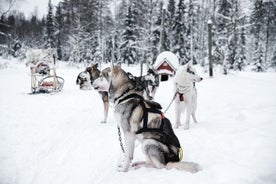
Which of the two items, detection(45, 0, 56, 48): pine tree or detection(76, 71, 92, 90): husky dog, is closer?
detection(76, 71, 92, 90): husky dog

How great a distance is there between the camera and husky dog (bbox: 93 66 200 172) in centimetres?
321

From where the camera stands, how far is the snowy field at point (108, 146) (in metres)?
3.17

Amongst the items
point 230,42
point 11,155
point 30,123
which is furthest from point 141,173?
point 230,42

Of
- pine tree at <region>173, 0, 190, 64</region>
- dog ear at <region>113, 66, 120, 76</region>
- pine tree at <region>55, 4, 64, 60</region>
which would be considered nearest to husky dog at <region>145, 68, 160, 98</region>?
dog ear at <region>113, 66, 120, 76</region>

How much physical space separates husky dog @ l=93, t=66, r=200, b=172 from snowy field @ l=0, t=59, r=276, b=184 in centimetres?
16

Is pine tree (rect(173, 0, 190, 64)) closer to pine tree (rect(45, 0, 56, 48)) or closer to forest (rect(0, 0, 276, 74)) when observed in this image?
forest (rect(0, 0, 276, 74))

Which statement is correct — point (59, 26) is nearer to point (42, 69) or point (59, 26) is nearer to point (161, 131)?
point (42, 69)

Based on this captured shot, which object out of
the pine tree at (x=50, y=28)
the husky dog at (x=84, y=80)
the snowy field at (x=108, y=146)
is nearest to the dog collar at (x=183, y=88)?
the snowy field at (x=108, y=146)

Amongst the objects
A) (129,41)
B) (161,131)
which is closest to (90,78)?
(161,131)

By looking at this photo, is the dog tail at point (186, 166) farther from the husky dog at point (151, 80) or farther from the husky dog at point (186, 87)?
the husky dog at point (151, 80)

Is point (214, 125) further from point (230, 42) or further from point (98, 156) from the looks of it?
point (230, 42)

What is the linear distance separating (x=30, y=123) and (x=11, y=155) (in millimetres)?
2184

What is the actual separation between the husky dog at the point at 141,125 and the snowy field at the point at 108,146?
0.51ft

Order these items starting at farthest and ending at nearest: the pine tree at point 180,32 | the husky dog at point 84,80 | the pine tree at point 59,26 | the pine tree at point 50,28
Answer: the pine tree at point 50,28 → the pine tree at point 59,26 → the pine tree at point 180,32 → the husky dog at point 84,80
